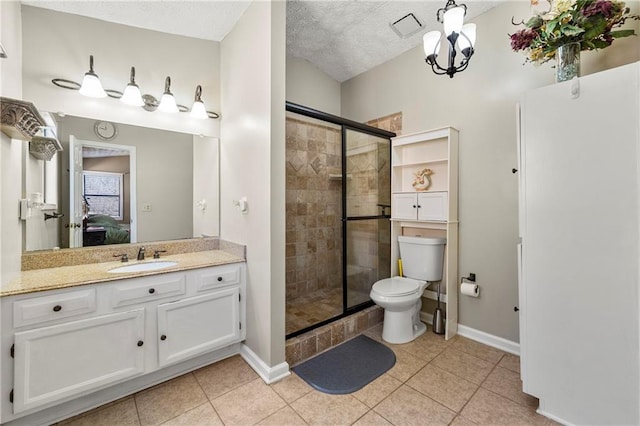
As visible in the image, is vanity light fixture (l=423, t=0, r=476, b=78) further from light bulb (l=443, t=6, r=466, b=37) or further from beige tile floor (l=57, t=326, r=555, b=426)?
beige tile floor (l=57, t=326, r=555, b=426)

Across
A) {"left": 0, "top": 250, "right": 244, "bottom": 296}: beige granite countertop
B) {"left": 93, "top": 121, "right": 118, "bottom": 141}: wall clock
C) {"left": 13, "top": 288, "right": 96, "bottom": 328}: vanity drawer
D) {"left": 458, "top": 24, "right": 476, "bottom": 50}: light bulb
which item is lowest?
{"left": 13, "top": 288, "right": 96, "bottom": 328}: vanity drawer

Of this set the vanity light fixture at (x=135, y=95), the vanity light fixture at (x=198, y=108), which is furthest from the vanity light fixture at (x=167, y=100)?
the vanity light fixture at (x=198, y=108)

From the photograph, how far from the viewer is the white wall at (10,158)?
145 centimetres

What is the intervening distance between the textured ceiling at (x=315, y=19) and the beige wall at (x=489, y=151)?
307 mm

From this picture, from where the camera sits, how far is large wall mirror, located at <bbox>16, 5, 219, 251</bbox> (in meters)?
1.80

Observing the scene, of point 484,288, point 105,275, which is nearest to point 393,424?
point 484,288

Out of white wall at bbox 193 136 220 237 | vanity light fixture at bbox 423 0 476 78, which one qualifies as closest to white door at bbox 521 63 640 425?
vanity light fixture at bbox 423 0 476 78

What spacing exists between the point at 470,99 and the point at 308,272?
2.45m

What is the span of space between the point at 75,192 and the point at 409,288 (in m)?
2.71

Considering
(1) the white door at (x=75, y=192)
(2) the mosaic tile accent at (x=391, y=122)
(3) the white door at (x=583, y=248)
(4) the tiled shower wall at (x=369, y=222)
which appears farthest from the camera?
(2) the mosaic tile accent at (x=391, y=122)

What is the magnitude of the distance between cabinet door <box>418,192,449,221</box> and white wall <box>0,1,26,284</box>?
9.56ft

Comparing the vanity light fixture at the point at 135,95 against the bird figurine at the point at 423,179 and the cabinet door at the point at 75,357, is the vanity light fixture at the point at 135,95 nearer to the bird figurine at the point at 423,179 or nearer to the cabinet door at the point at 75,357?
the cabinet door at the point at 75,357

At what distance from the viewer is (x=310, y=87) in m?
3.19

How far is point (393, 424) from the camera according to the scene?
148cm
